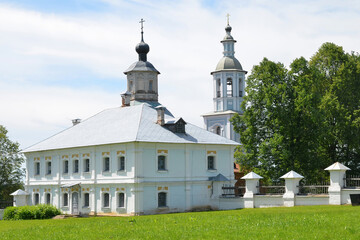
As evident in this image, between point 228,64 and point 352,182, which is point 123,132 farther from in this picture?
point 228,64

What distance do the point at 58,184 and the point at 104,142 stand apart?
7.02m

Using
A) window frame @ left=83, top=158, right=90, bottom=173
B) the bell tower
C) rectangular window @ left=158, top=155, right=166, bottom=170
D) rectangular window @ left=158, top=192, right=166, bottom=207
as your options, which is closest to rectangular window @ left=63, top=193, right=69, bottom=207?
window frame @ left=83, top=158, right=90, bottom=173

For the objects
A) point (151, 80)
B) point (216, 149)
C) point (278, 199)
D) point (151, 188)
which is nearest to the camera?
point (278, 199)

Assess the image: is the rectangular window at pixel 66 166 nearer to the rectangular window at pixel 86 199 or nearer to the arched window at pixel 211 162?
the rectangular window at pixel 86 199

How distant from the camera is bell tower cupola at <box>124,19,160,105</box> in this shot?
47.2 meters

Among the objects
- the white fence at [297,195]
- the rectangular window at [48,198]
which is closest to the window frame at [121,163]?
the white fence at [297,195]

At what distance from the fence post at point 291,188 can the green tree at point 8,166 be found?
103 feet

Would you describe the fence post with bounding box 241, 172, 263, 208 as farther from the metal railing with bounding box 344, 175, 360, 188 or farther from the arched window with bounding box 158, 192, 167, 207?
the arched window with bounding box 158, 192, 167, 207

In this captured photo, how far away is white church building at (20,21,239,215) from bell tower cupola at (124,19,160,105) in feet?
9.84

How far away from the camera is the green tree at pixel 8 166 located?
54.8 metres

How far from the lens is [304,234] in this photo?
15734mm

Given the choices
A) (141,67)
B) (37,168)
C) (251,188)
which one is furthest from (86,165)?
(251,188)

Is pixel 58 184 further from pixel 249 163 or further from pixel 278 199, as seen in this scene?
pixel 278 199

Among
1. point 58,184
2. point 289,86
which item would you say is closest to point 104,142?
point 58,184
